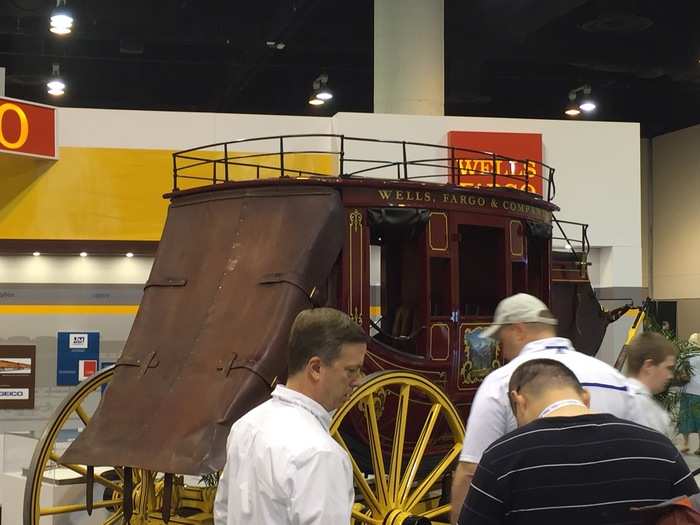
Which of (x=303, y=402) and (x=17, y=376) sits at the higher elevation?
(x=303, y=402)

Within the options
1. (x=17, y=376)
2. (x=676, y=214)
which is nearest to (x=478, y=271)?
(x=17, y=376)

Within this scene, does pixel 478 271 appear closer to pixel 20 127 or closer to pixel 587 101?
pixel 20 127

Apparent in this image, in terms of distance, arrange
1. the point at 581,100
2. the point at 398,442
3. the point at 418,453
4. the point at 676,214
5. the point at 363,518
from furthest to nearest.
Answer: the point at 676,214
the point at 581,100
the point at 418,453
the point at 398,442
the point at 363,518

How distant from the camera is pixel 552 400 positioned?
232 cm

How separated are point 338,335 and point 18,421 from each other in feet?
28.7

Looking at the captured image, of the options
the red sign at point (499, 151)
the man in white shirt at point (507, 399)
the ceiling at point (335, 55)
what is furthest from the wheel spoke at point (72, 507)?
the ceiling at point (335, 55)

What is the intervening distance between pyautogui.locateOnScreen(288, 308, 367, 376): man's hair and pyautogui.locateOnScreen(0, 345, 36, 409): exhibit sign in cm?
847

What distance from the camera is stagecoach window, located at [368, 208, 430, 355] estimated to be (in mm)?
5895

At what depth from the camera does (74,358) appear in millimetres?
10352

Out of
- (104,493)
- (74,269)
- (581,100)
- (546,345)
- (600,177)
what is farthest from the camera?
(581,100)

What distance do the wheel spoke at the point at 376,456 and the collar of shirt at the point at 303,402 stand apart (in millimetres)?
2729

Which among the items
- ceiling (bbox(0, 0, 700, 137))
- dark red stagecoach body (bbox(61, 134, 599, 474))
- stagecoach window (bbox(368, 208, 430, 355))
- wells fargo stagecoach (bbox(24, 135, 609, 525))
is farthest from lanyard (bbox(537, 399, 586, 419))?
ceiling (bbox(0, 0, 700, 137))

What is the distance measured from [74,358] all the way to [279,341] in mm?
5844

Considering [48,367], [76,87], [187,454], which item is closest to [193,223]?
[187,454]
